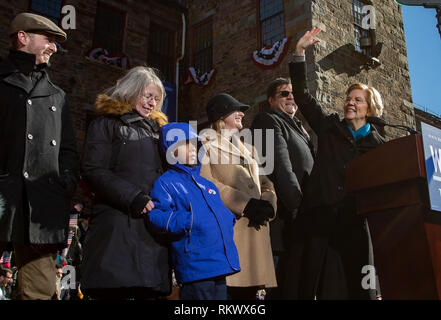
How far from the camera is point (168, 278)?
8.66 ft

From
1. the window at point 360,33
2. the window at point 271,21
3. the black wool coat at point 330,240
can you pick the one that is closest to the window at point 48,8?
the window at point 271,21

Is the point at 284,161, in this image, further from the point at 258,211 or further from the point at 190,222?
the point at 190,222

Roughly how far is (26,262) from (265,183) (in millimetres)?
1847

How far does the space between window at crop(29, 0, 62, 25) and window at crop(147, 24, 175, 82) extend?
290 centimetres

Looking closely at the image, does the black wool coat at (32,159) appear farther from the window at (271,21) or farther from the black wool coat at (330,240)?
the window at (271,21)

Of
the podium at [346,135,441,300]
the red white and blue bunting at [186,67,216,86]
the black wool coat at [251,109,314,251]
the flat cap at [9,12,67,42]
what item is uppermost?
the red white and blue bunting at [186,67,216,86]

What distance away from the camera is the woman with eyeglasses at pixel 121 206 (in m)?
2.47

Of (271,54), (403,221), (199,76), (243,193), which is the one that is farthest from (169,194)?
(199,76)

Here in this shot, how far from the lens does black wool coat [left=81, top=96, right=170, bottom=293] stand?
2.47 metres

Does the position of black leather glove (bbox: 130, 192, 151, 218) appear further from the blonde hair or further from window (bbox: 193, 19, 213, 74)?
window (bbox: 193, 19, 213, 74)

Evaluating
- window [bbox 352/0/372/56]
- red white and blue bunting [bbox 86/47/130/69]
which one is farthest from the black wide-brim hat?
red white and blue bunting [bbox 86/47/130/69]
